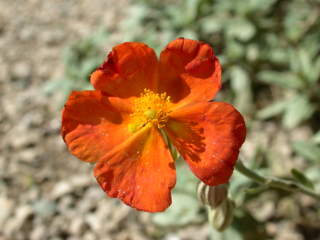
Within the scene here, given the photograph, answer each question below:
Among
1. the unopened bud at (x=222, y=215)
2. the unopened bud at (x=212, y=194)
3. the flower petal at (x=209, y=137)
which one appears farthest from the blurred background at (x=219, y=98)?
the flower petal at (x=209, y=137)

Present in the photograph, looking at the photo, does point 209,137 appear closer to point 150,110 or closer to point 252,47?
point 150,110

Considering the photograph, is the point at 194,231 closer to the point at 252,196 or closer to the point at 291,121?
the point at 252,196

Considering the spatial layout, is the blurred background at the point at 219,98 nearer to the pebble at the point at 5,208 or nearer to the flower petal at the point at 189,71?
the pebble at the point at 5,208

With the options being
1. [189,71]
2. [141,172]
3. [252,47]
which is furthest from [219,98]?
[141,172]

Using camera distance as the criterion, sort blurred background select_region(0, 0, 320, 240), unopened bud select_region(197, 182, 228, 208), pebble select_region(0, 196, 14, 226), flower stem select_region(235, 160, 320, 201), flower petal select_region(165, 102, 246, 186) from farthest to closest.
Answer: pebble select_region(0, 196, 14, 226), blurred background select_region(0, 0, 320, 240), unopened bud select_region(197, 182, 228, 208), flower stem select_region(235, 160, 320, 201), flower petal select_region(165, 102, 246, 186)

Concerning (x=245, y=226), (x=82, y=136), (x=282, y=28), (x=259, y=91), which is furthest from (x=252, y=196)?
(x=282, y=28)

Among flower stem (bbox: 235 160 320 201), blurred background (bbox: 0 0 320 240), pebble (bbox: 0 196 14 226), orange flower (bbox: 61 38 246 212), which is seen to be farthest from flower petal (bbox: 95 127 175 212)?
pebble (bbox: 0 196 14 226)

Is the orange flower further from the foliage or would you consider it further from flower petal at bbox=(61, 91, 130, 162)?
the foliage
